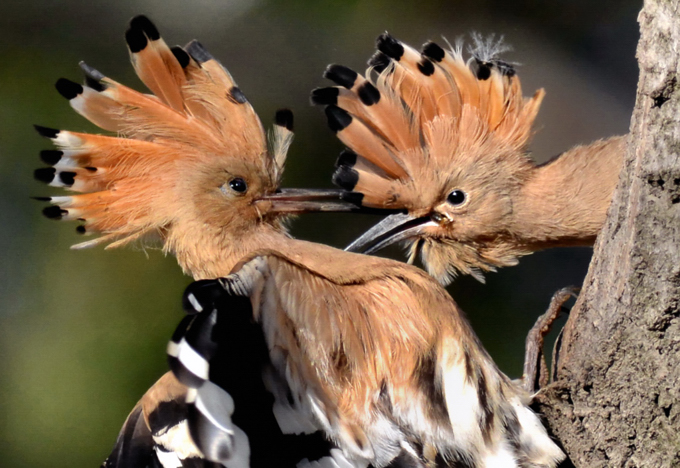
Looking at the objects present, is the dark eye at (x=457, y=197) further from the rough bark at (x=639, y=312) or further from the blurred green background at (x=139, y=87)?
the blurred green background at (x=139, y=87)

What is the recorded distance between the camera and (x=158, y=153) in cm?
173

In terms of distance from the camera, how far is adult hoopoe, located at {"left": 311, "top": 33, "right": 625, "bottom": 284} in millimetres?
1789

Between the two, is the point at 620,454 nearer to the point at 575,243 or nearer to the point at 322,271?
the point at 322,271

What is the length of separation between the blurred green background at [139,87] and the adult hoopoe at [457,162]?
2.70ft

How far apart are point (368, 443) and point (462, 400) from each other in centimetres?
17

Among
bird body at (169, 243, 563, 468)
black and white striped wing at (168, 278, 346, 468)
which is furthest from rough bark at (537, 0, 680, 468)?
black and white striped wing at (168, 278, 346, 468)

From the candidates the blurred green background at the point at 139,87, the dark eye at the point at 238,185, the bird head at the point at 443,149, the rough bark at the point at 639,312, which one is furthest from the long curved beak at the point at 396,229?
the blurred green background at the point at 139,87

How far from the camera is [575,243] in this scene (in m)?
1.82

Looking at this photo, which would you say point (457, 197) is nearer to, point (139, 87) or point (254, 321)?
point (254, 321)

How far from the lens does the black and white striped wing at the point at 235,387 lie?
111cm

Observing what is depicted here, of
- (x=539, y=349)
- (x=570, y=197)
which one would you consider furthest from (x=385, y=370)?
(x=570, y=197)

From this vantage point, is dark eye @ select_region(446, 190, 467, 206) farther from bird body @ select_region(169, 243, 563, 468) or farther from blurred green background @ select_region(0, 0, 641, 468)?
blurred green background @ select_region(0, 0, 641, 468)

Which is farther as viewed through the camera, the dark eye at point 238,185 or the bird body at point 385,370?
the dark eye at point 238,185

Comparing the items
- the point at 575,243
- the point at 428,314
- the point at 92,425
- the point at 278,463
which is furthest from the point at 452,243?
the point at 92,425
